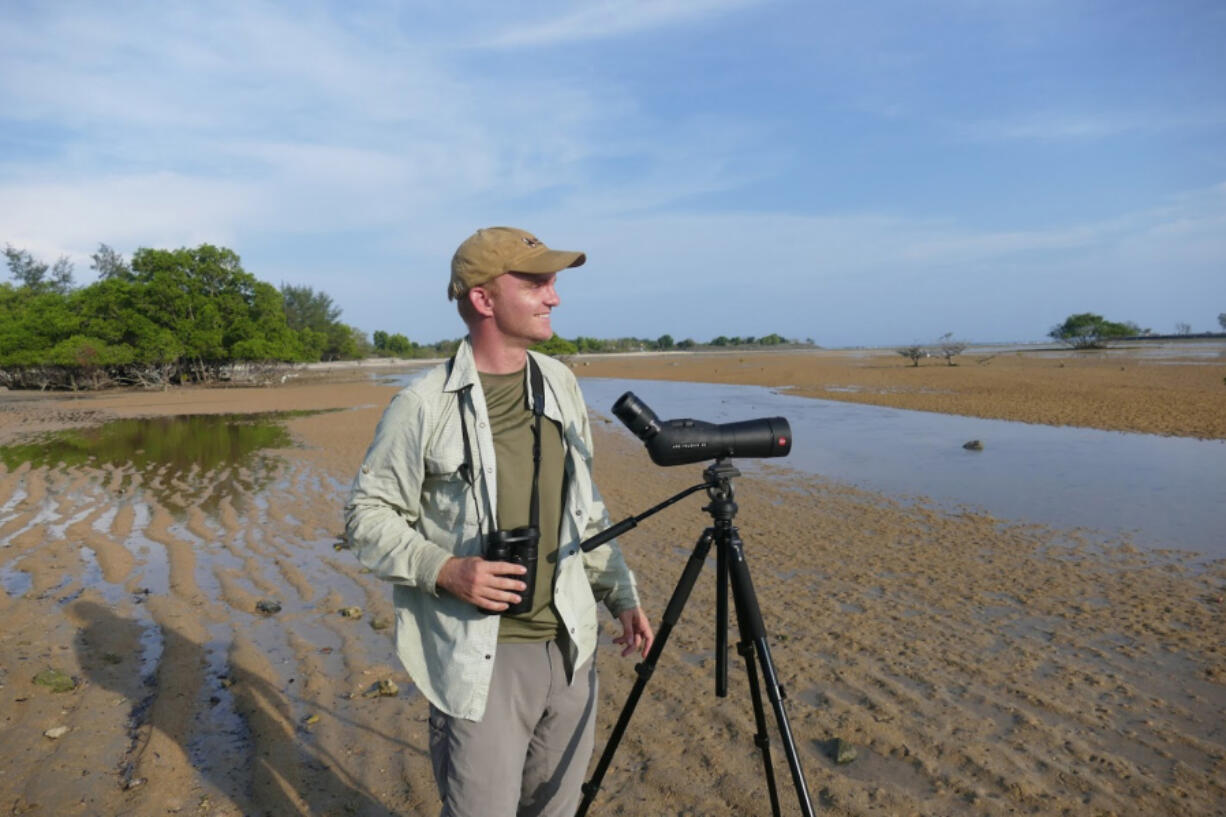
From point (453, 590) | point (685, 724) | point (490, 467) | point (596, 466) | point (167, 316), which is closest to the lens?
point (453, 590)

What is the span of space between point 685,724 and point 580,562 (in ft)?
6.90

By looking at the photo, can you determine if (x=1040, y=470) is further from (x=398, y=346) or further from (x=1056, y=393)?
(x=398, y=346)

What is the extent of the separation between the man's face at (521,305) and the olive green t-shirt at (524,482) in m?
0.14

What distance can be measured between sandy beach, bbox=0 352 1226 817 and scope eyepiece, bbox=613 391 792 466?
1.81 meters

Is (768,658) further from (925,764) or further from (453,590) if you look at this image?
(925,764)

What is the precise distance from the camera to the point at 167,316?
35062 millimetres

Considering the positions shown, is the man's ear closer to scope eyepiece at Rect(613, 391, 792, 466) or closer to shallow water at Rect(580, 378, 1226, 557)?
scope eyepiece at Rect(613, 391, 792, 466)

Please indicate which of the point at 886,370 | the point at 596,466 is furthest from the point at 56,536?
the point at 886,370

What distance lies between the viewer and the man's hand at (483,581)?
1.62 meters

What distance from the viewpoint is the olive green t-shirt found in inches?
73.6

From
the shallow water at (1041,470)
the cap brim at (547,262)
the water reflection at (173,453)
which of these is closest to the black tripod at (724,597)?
the cap brim at (547,262)

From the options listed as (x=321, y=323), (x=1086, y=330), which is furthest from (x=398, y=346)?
(x=1086, y=330)

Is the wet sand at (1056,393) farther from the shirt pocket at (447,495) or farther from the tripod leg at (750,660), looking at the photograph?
the shirt pocket at (447,495)

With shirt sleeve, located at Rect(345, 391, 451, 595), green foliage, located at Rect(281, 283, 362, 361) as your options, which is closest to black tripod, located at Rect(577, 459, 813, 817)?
shirt sleeve, located at Rect(345, 391, 451, 595)
